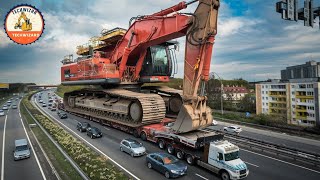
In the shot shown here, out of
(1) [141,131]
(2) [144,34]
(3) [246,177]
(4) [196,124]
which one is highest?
(2) [144,34]

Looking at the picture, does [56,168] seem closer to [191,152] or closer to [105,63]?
[191,152]

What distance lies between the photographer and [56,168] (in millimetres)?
16141

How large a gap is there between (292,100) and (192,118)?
44.7 m

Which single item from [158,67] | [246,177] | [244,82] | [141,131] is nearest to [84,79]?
[158,67]

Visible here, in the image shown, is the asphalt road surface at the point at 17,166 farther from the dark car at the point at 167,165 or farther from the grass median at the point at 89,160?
→ the dark car at the point at 167,165

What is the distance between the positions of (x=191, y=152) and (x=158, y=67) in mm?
11983

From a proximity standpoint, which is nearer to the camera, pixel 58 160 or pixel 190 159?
pixel 190 159

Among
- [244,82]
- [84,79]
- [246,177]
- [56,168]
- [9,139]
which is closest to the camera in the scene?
[246,177]

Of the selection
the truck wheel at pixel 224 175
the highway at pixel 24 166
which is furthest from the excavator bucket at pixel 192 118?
the highway at pixel 24 166

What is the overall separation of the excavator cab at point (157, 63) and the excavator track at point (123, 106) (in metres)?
2.74

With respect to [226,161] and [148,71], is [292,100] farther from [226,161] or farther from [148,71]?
[226,161]

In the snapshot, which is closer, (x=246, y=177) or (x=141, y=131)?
(x=246, y=177)

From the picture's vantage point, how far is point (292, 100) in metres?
53.0

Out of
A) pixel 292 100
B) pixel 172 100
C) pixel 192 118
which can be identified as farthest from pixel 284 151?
pixel 292 100
